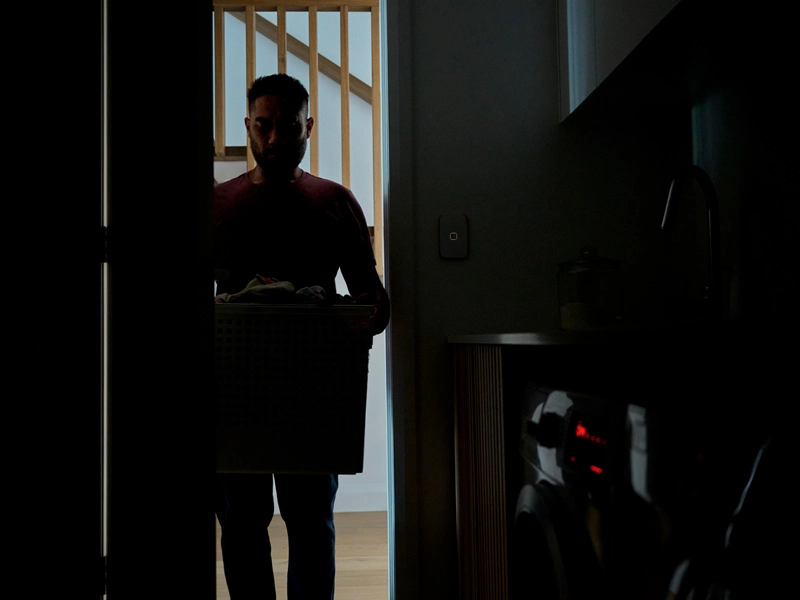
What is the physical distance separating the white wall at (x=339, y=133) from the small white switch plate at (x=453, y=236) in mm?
1737

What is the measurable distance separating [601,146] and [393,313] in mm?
790

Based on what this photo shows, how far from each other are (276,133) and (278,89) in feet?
0.40

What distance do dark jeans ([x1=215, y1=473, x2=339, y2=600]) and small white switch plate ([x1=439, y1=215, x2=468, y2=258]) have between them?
71 cm

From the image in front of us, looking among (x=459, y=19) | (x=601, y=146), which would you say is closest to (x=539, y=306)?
(x=601, y=146)

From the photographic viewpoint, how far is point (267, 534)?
72.9 inches

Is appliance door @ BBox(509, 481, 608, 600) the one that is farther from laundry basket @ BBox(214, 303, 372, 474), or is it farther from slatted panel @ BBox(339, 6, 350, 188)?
slatted panel @ BBox(339, 6, 350, 188)

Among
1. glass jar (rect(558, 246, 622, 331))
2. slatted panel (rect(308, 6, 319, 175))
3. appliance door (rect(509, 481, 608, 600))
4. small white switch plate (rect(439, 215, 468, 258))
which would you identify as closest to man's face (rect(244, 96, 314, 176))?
small white switch plate (rect(439, 215, 468, 258))

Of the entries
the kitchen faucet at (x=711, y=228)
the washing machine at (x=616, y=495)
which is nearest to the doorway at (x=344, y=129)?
the kitchen faucet at (x=711, y=228)

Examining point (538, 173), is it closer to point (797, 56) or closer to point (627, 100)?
point (627, 100)

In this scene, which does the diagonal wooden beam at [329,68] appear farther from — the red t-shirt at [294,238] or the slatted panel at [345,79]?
the red t-shirt at [294,238]

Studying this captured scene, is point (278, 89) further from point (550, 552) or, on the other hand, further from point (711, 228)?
point (550, 552)

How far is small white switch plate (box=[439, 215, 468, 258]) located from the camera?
2.03m

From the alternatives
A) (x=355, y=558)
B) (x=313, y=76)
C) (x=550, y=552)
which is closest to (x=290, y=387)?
(x=550, y=552)

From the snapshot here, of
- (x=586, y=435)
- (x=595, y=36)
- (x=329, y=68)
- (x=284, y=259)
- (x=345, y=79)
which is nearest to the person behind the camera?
(x=586, y=435)
